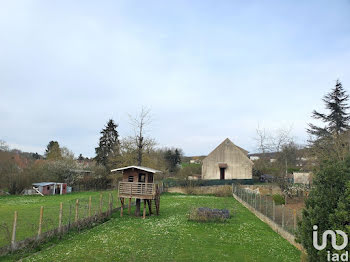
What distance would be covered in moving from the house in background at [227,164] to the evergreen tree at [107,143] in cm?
1999

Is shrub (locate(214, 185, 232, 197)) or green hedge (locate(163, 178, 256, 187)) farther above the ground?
green hedge (locate(163, 178, 256, 187))

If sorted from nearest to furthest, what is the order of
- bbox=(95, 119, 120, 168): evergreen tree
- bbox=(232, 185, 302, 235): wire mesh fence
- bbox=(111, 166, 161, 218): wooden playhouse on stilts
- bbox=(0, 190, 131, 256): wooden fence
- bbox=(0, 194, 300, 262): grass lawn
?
bbox=(0, 190, 131, 256): wooden fence
bbox=(0, 194, 300, 262): grass lawn
bbox=(232, 185, 302, 235): wire mesh fence
bbox=(111, 166, 161, 218): wooden playhouse on stilts
bbox=(95, 119, 120, 168): evergreen tree

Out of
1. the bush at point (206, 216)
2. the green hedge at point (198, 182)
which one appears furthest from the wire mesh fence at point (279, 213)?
the green hedge at point (198, 182)

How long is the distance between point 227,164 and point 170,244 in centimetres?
3944

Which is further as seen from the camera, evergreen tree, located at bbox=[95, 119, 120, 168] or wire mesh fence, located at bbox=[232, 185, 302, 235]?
evergreen tree, located at bbox=[95, 119, 120, 168]

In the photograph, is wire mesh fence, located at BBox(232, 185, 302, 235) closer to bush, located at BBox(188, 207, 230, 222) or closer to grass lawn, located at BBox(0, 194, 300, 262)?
grass lawn, located at BBox(0, 194, 300, 262)

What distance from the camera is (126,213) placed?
25.1 meters

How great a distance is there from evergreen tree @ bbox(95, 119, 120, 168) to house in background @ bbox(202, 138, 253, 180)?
65.6 feet

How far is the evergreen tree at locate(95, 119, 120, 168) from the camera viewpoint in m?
59.4

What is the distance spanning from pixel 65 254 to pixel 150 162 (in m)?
38.6

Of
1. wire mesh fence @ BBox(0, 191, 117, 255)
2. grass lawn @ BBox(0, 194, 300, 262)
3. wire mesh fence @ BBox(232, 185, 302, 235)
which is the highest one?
wire mesh fence @ BBox(232, 185, 302, 235)

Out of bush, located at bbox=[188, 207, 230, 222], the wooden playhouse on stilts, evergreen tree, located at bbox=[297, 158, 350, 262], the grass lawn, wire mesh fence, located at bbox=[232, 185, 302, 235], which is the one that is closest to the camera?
evergreen tree, located at bbox=[297, 158, 350, 262]

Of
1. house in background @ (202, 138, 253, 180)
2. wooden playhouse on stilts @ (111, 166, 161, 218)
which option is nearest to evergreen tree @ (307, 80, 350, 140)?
house in background @ (202, 138, 253, 180)

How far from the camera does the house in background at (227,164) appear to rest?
51.3 metres
